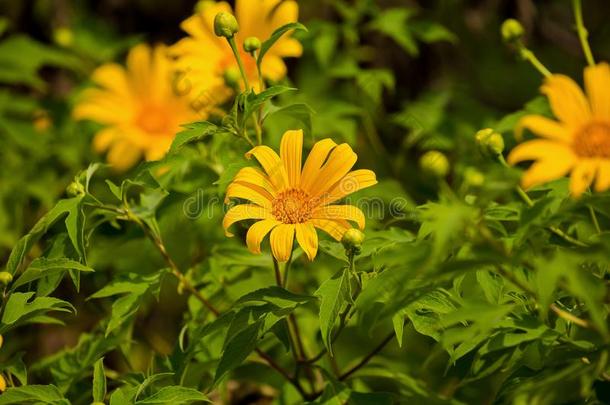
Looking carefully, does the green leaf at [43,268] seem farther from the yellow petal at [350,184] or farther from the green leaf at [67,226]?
the yellow petal at [350,184]

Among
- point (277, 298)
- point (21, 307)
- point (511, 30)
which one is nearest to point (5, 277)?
point (21, 307)

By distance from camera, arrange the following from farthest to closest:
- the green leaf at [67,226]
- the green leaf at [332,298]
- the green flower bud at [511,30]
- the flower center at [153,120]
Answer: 1. the flower center at [153,120]
2. the green flower bud at [511,30]
3. the green leaf at [67,226]
4. the green leaf at [332,298]

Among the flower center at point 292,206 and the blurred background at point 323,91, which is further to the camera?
the blurred background at point 323,91

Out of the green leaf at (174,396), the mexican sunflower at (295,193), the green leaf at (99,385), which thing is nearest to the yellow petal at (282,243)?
the mexican sunflower at (295,193)

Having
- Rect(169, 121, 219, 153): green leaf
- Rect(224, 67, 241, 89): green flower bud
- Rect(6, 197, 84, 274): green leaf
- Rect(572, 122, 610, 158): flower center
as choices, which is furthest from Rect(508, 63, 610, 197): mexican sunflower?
Rect(6, 197, 84, 274): green leaf

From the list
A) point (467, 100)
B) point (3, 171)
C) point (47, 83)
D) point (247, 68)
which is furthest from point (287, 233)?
point (47, 83)

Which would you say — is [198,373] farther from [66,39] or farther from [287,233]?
[66,39]

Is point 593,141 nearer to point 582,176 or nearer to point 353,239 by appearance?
point 582,176
